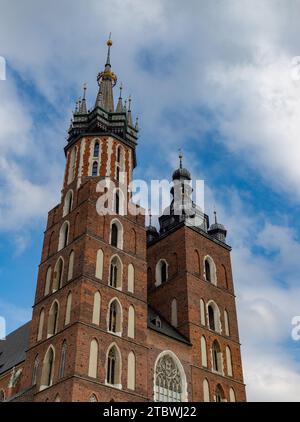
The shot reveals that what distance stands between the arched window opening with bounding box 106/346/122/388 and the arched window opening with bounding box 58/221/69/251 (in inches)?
329

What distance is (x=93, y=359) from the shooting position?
30844mm

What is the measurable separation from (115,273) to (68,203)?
22.4 feet

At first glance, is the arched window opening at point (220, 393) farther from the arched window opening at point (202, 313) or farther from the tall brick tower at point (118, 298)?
the arched window opening at point (202, 313)

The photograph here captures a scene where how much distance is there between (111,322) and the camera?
3341 cm

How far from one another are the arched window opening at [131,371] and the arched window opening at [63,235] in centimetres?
873

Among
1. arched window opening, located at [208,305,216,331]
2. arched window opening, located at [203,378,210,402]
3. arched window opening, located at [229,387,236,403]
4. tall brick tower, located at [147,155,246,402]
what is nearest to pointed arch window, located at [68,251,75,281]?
tall brick tower, located at [147,155,246,402]

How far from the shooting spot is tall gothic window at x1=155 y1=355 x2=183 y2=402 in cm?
3381

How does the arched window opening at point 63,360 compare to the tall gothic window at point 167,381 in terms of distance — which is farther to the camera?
the tall gothic window at point 167,381

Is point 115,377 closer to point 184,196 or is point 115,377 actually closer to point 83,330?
point 83,330

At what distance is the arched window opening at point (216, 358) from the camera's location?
126ft

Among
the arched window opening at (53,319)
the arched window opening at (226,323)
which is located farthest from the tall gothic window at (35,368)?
the arched window opening at (226,323)

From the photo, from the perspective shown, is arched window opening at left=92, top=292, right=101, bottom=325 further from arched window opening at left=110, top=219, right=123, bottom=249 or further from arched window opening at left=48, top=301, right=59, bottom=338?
arched window opening at left=110, top=219, right=123, bottom=249

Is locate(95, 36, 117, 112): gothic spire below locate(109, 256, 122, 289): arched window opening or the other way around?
the other way around
